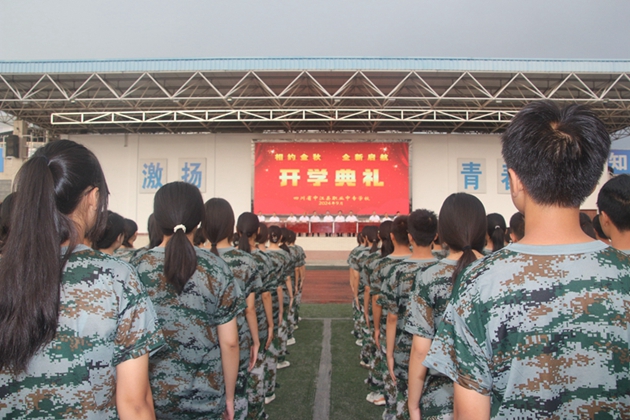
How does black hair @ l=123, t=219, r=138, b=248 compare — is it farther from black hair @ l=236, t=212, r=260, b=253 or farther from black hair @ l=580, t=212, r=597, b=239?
black hair @ l=580, t=212, r=597, b=239

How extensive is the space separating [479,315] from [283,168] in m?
14.1

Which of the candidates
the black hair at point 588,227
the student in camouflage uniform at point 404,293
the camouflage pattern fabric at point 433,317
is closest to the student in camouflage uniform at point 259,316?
the student in camouflage uniform at point 404,293

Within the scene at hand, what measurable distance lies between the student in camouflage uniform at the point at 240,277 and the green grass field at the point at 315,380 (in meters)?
0.95

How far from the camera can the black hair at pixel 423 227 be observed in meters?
2.12

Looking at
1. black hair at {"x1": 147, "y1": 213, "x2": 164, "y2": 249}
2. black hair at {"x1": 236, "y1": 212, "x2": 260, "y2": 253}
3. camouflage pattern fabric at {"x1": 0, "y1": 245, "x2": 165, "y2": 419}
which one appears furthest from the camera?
black hair at {"x1": 236, "y1": 212, "x2": 260, "y2": 253}

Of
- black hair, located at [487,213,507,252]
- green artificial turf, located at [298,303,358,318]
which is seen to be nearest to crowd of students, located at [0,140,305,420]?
black hair, located at [487,213,507,252]

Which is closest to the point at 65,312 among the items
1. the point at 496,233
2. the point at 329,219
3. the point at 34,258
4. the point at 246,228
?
the point at 34,258

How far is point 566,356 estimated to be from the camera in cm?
79

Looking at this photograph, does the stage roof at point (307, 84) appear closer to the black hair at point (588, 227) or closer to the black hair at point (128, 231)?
the black hair at point (128, 231)

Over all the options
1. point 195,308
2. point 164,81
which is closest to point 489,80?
point 164,81

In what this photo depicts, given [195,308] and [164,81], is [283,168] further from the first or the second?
[195,308]

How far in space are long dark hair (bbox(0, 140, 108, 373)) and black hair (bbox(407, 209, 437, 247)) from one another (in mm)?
1577

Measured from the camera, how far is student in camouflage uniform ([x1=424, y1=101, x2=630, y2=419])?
792mm

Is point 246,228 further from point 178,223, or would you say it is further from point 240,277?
point 178,223
